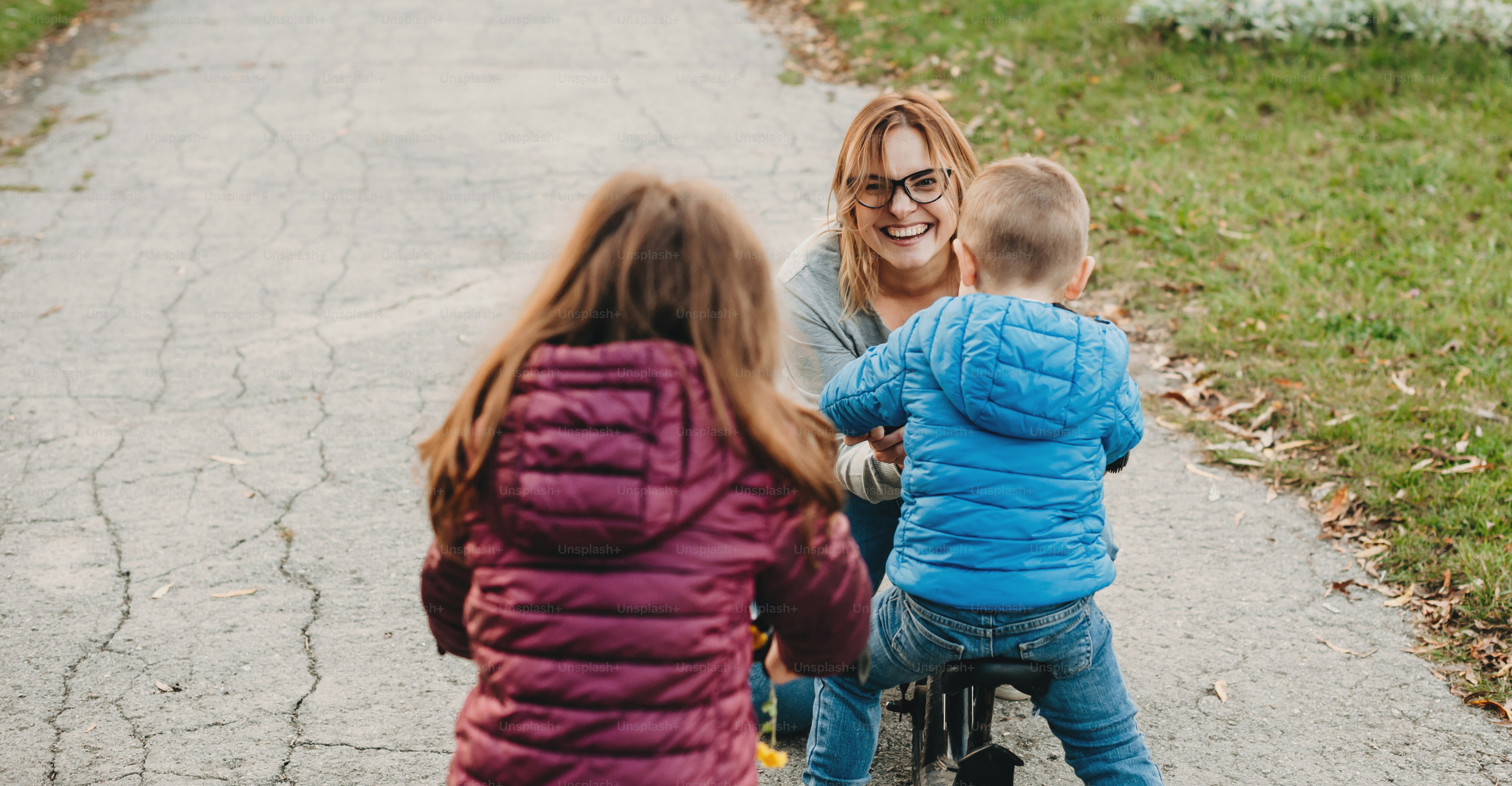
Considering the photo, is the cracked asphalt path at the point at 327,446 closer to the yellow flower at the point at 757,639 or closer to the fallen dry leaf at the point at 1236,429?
the fallen dry leaf at the point at 1236,429

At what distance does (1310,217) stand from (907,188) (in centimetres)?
403

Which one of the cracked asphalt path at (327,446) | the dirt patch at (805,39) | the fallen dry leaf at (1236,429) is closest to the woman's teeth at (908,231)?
the cracked asphalt path at (327,446)

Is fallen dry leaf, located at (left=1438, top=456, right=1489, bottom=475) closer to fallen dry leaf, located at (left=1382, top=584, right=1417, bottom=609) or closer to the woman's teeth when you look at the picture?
fallen dry leaf, located at (left=1382, top=584, right=1417, bottom=609)

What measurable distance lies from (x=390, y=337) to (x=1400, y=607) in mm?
4118

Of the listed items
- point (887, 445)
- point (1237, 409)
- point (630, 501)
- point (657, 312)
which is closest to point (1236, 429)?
point (1237, 409)

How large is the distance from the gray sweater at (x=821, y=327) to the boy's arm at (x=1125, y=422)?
72 centimetres

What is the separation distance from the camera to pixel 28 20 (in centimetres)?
975

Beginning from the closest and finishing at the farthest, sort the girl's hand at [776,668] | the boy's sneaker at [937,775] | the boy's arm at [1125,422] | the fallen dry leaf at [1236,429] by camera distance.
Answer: the girl's hand at [776,668]
the boy's arm at [1125,422]
the boy's sneaker at [937,775]
the fallen dry leaf at [1236,429]

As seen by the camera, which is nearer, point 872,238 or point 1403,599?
point 872,238

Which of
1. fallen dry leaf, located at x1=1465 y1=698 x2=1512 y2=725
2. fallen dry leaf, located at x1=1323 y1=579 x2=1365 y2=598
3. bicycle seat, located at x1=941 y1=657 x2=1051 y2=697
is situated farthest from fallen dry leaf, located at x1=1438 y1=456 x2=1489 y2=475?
bicycle seat, located at x1=941 y1=657 x2=1051 y2=697

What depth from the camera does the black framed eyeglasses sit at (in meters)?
2.90

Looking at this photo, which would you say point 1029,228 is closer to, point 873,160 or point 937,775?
point 873,160

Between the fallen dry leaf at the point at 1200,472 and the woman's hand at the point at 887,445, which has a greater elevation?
the woman's hand at the point at 887,445

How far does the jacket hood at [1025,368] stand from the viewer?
2.03m
